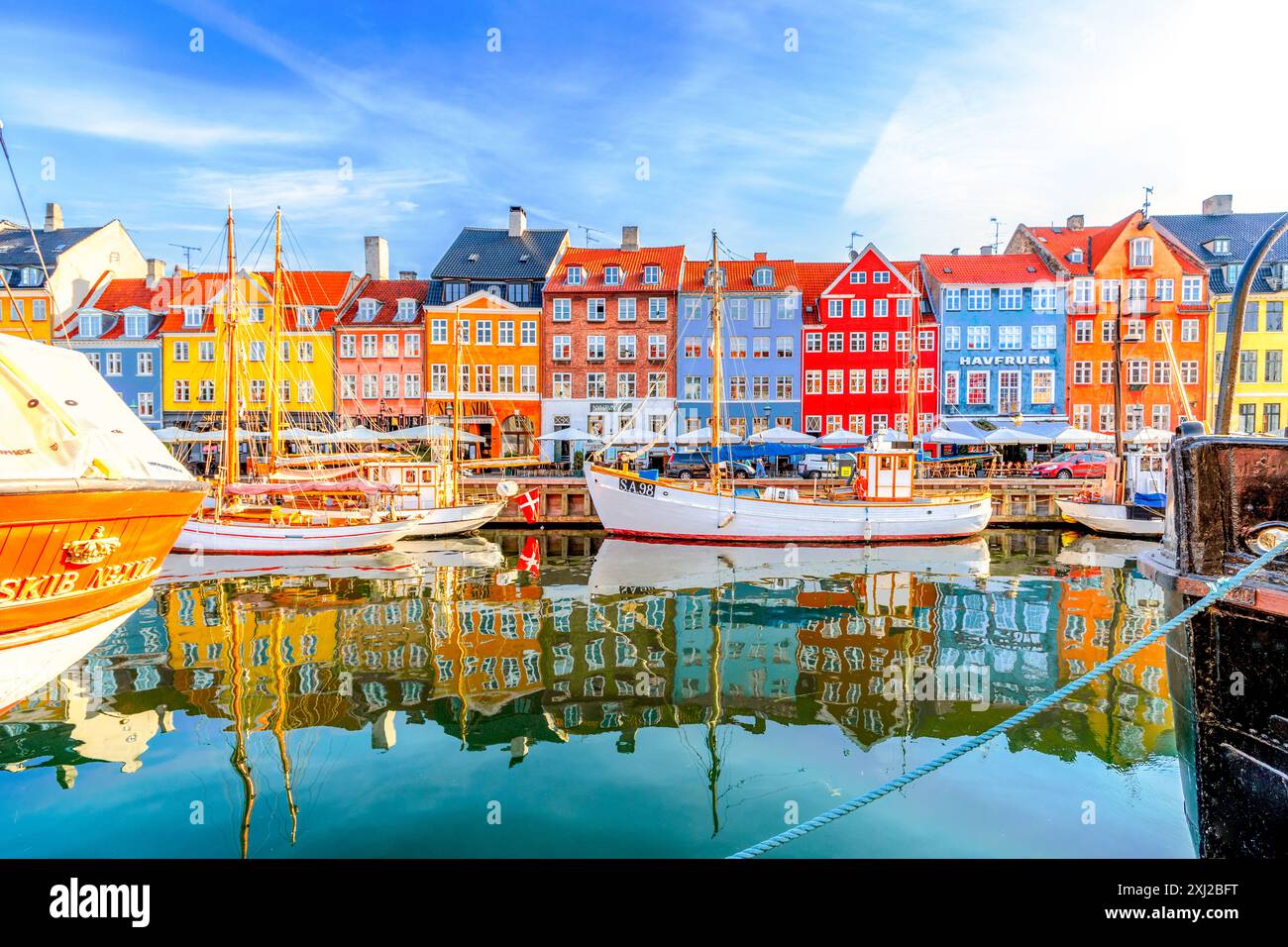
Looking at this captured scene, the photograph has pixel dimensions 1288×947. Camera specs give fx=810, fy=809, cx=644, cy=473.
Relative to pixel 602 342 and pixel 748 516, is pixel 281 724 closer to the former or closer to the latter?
pixel 748 516

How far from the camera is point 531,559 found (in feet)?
81.1

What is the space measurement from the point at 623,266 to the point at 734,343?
8.12 metres

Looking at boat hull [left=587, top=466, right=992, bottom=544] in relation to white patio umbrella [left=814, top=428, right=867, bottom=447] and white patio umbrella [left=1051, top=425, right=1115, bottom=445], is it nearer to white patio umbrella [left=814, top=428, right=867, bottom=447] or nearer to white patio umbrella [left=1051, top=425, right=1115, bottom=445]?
white patio umbrella [left=814, top=428, right=867, bottom=447]

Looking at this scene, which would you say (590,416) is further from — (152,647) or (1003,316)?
(152,647)

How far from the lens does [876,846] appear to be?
703 centimetres

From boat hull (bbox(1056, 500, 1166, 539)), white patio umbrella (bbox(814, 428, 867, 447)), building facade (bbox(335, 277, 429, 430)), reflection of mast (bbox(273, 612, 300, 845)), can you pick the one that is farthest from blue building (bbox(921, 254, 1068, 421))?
reflection of mast (bbox(273, 612, 300, 845))

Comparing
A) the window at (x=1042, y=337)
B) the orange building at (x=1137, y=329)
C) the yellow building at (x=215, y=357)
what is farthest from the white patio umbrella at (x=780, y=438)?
the yellow building at (x=215, y=357)

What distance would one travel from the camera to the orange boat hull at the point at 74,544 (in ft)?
21.5

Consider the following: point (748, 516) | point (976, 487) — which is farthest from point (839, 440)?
point (748, 516)

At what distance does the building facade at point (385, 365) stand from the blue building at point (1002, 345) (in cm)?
3076

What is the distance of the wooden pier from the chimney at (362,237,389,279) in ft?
83.3

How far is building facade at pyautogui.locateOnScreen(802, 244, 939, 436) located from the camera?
1849 inches
